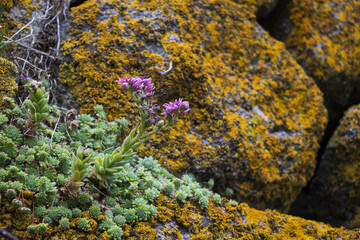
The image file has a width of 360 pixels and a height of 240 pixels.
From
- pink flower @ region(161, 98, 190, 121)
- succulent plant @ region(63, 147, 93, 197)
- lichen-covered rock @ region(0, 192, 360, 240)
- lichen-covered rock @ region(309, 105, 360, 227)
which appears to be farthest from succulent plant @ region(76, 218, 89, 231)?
lichen-covered rock @ region(309, 105, 360, 227)

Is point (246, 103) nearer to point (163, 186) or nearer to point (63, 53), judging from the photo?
point (163, 186)

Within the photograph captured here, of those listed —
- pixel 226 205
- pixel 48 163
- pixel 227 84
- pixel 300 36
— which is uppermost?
pixel 300 36

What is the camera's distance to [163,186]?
3160mm

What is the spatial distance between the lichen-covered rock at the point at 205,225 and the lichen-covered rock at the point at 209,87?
562 mm

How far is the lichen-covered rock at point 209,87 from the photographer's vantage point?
361cm

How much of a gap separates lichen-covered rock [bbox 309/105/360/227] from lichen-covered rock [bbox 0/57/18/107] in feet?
14.1

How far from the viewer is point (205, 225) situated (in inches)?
120

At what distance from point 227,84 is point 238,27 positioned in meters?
1.06

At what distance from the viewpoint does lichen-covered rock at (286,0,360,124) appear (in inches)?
205

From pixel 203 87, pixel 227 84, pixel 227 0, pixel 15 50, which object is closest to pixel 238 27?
pixel 227 0

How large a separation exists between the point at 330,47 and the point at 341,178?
209 cm

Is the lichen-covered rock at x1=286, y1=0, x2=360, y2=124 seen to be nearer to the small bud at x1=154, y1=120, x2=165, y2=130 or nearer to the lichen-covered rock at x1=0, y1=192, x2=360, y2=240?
the lichen-covered rock at x1=0, y1=192, x2=360, y2=240

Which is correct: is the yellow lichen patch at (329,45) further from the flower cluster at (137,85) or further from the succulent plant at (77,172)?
the succulent plant at (77,172)

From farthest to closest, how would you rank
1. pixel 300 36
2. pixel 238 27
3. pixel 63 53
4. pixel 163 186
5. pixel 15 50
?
pixel 300 36
pixel 238 27
pixel 63 53
pixel 15 50
pixel 163 186
